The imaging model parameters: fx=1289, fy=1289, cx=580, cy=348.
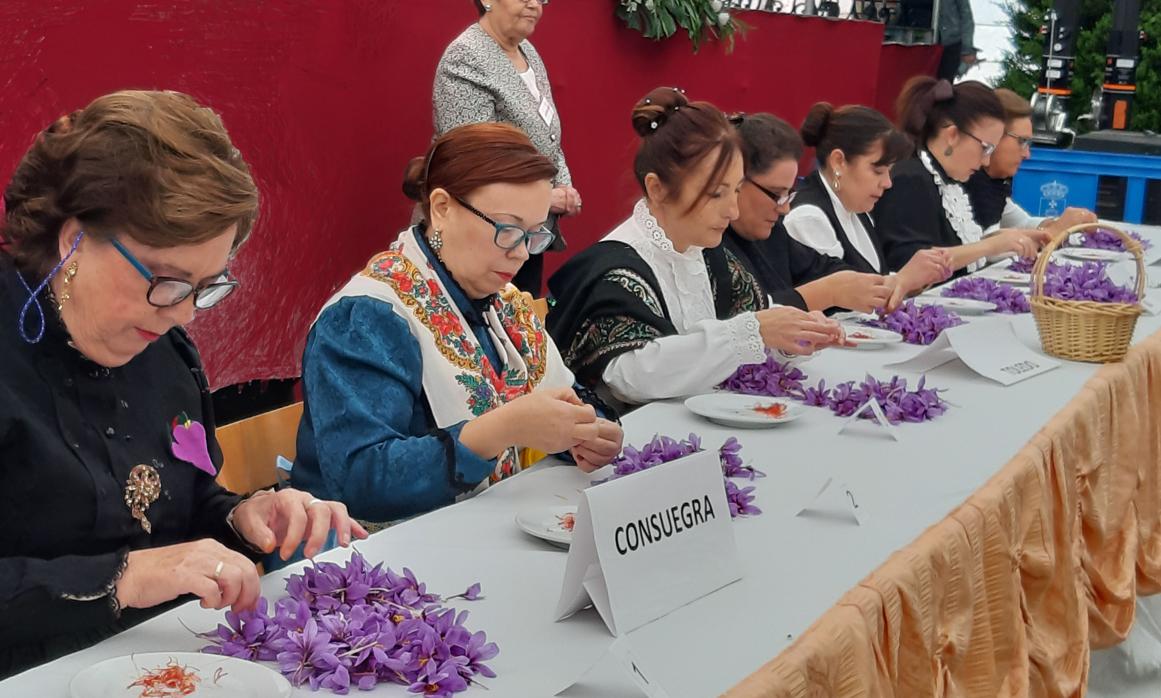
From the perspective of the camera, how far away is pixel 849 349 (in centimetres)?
287

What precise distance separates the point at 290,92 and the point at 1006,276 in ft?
7.09

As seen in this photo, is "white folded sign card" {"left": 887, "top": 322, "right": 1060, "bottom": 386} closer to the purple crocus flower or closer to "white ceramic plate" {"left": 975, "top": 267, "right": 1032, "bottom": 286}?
the purple crocus flower

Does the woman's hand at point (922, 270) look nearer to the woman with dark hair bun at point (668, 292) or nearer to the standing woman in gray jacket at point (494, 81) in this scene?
the woman with dark hair bun at point (668, 292)

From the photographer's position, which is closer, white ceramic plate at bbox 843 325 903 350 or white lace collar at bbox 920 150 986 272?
white ceramic plate at bbox 843 325 903 350

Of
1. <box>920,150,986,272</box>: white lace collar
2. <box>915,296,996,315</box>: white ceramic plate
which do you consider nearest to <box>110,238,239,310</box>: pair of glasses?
<box>915,296,996,315</box>: white ceramic plate

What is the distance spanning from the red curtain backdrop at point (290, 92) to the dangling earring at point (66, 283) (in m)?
1.54

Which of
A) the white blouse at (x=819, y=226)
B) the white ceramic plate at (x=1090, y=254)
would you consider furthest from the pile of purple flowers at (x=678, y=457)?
the white ceramic plate at (x=1090, y=254)

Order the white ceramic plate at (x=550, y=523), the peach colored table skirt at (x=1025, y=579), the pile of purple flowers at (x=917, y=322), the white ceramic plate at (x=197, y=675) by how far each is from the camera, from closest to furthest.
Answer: the white ceramic plate at (x=197, y=675) < the peach colored table skirt at (x=1025, y=579) < the white ceramic plate at (x=550, y=523) < the pile of purple flowers at (x=917, y=322)

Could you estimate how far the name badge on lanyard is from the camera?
3.72 m

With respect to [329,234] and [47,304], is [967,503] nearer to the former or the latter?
[47,304]

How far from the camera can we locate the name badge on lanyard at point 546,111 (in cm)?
372

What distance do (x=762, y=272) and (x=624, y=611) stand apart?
2091mm

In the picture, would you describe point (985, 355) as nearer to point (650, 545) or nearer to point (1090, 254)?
point (650, 545)

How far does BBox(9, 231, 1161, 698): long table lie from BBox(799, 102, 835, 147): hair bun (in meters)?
1.19
